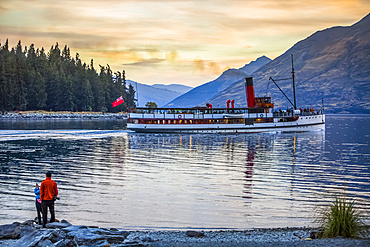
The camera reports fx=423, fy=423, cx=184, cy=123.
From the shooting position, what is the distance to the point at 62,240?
1625 cm

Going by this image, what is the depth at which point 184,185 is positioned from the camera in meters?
33.4

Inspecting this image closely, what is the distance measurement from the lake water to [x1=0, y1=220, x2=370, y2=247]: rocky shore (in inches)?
117

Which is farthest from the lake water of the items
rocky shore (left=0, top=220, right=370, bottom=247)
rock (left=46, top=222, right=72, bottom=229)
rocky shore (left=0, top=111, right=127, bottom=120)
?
rocky shore (left=0, top=111, right=127, bottom=120)

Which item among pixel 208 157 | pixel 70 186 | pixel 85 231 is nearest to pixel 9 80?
pixel 208 157

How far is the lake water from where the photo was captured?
23.5 metres

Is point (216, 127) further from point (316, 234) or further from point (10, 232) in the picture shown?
point (10, 232)

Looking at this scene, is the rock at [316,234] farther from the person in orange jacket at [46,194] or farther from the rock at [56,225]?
the person in orange jacket at [46,194]

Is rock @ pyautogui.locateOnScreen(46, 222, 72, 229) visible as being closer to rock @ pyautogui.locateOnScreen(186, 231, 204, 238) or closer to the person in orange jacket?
the person in orange jacket

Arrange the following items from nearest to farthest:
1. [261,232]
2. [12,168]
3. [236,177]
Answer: [261,232] < [236,177] < [12,168]

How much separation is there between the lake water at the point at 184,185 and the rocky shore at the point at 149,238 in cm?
298

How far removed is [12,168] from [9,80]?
139331mm

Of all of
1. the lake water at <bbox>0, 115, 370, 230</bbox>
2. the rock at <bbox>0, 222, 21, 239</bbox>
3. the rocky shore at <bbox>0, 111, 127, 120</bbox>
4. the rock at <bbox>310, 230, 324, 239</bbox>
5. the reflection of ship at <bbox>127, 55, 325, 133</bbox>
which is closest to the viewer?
the rock at <bbox>310, 230, 324, 239</bbox>

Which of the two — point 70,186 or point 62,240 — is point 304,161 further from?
point 62,240

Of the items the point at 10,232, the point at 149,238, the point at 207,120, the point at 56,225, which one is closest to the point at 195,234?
the point at 149,238
